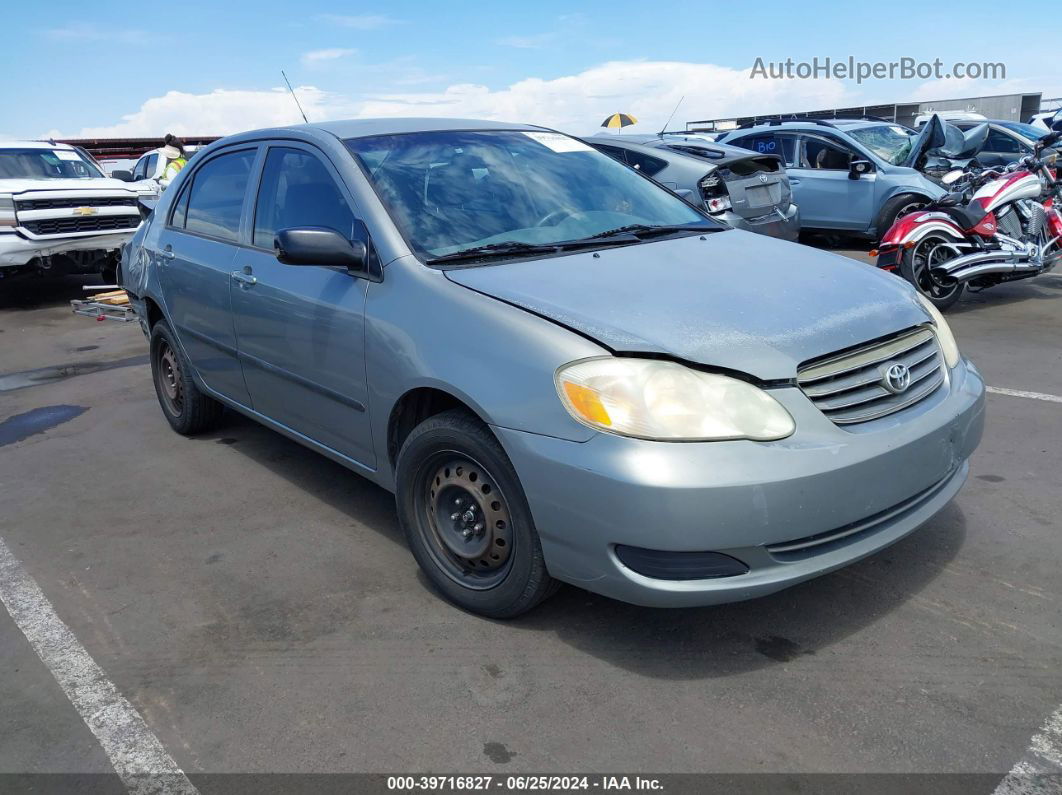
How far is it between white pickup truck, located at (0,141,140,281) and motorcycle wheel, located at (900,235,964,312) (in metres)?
8.75

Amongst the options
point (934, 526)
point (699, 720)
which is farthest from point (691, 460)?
point (934, 526)

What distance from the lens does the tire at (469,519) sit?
293 centimetres

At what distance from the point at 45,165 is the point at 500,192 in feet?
33.8

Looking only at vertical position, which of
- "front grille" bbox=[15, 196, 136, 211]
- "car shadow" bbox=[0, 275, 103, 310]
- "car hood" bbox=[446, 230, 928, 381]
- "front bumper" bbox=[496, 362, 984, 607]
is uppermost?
"front grille" bbox=[15, 196, 136, 211]

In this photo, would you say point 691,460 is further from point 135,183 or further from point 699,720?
point 135,183

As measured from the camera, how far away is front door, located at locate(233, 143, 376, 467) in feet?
11.7

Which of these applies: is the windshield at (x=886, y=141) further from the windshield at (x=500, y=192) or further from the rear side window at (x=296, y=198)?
the rear side window at (x=296, y=198)

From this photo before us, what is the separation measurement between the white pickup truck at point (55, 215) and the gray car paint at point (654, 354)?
8.29m

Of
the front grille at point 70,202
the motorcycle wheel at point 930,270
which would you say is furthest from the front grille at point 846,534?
the front grille at point 70,202

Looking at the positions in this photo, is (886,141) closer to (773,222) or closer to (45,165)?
(773,222)

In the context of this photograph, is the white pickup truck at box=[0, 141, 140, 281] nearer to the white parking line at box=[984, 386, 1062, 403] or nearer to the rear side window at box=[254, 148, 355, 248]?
the rear side window at box=[254, 148, 355, 248]

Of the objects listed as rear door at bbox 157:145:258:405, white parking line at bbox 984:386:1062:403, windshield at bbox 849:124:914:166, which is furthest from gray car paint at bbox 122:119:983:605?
windshield at bbox 849:124:914:166

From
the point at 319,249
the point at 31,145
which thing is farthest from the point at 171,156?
the point at 319,249

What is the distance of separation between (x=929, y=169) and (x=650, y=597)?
10222 millimetres
